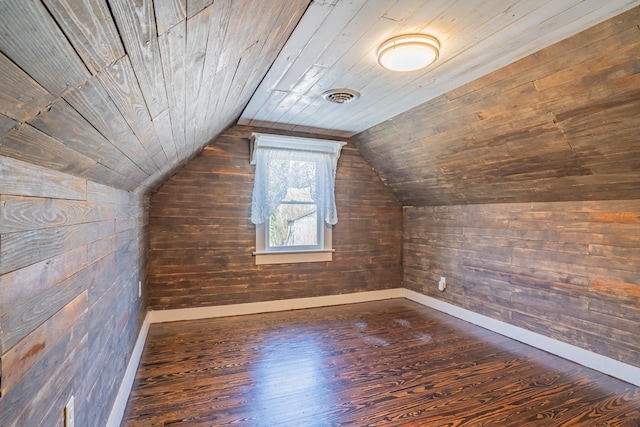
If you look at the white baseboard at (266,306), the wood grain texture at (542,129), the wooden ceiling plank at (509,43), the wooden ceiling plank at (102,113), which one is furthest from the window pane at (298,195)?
the wooden ceiling plank at (102,113)

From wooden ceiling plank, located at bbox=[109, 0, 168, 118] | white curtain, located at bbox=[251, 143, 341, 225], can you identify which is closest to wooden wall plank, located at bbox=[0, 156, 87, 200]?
wooden ceiling plank, located at bbox=[109, 0, 168, 118]

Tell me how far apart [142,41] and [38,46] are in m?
0.30

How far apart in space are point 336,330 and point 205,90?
9.00 feet

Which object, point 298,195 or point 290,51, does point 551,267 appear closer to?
point 298,195

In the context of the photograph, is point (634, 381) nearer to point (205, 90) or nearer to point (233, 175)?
point (205, 90)

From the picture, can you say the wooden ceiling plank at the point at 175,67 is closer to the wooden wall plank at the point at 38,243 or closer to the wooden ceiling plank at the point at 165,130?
the wooden ceiling plank at the point at 165,130

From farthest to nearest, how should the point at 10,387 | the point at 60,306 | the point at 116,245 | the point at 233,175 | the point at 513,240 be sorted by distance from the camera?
the point at 233,175, the point at 513,240, the point at 116,245, the point at 60,306, the point at 10,387

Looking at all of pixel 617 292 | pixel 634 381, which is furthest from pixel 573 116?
pixel 634 381

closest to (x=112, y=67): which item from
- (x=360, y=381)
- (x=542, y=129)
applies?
(x=360, y=381)

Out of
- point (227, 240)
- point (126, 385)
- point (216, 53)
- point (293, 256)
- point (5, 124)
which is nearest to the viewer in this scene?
point (5, 124)

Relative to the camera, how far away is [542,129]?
8.45 feet

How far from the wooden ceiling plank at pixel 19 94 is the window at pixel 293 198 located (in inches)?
133

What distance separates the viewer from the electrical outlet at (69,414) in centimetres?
118

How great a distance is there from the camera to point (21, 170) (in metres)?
0.87
